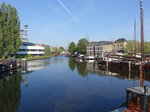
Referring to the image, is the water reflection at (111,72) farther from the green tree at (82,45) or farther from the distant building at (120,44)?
the green tree at (82,45)

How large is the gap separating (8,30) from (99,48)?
231 ft

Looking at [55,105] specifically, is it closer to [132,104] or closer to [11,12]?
[132,104]

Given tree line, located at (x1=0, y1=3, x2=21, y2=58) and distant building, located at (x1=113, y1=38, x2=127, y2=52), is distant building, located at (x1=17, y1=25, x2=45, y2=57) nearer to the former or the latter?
tree line, located at (x1=0, y1=3, x2=21, y2=58)

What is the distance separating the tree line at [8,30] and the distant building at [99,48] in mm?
57410

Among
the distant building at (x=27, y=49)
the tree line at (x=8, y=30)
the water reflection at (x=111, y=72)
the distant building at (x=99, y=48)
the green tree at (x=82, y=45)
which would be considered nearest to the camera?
the water reflection at (x=111, y=72)

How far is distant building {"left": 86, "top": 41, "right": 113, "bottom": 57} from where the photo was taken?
339 ft

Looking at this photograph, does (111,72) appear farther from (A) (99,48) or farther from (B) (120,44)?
(A) (99,48)

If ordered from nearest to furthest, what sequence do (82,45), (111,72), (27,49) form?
(111,72) < (27,49) < (82,45)

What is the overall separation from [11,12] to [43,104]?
53.2m

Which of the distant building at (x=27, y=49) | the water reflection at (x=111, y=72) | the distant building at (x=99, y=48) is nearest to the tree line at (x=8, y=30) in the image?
the water reflection at (x=111, y=72)

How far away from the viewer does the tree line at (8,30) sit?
171 feet

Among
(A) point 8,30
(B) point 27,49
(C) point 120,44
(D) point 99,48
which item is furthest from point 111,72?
(B) point 27,49

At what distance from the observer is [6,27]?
52625mm

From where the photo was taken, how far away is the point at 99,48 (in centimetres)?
10806
